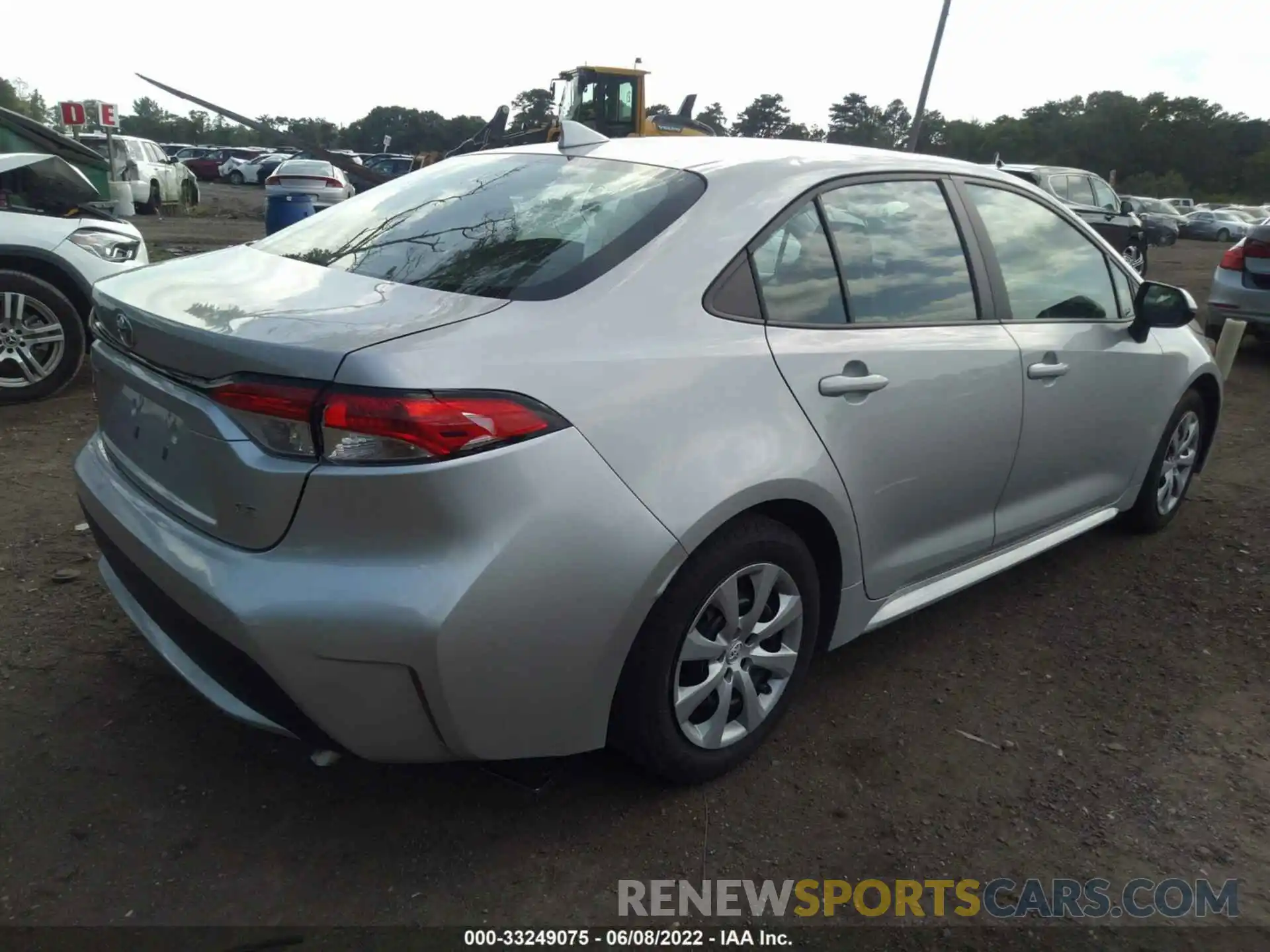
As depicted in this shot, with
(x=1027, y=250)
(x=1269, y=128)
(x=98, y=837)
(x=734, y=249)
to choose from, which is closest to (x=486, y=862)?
(x=98, y=837)

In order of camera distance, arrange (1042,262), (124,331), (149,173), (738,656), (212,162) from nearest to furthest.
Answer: (124,331)
(738,656)
(1042,262)
(149,173)
(212,162)

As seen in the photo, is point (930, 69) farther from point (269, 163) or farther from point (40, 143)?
point (269, 163)

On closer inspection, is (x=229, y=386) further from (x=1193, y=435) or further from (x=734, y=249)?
(x=1193, y=435)

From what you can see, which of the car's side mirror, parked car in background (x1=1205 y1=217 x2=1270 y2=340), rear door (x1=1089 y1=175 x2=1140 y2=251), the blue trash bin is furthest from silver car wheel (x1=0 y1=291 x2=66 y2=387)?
rear door (x1=1089 y1=175 x2=1140 y2=251)

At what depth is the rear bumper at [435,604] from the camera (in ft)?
6.31

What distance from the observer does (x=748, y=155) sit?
2.75m

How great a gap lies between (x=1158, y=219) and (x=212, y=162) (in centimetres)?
3503

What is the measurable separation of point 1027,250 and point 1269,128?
87248mm

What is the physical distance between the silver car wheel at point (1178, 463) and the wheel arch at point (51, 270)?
5679 millimetres

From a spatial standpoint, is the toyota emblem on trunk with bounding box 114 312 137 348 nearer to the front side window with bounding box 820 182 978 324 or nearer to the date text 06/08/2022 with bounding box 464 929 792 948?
the date text 06/08/2022 with bounding box 464 929 792 948

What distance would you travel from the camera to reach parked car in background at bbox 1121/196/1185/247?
23.1m

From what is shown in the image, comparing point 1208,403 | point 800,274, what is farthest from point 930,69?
point 800,274

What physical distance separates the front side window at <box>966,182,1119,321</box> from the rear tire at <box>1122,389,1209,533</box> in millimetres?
791

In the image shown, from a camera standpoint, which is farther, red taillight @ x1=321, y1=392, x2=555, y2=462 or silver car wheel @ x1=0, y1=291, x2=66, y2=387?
silver car wheel @ x1=0, y1=291, x2=66, y2=387
